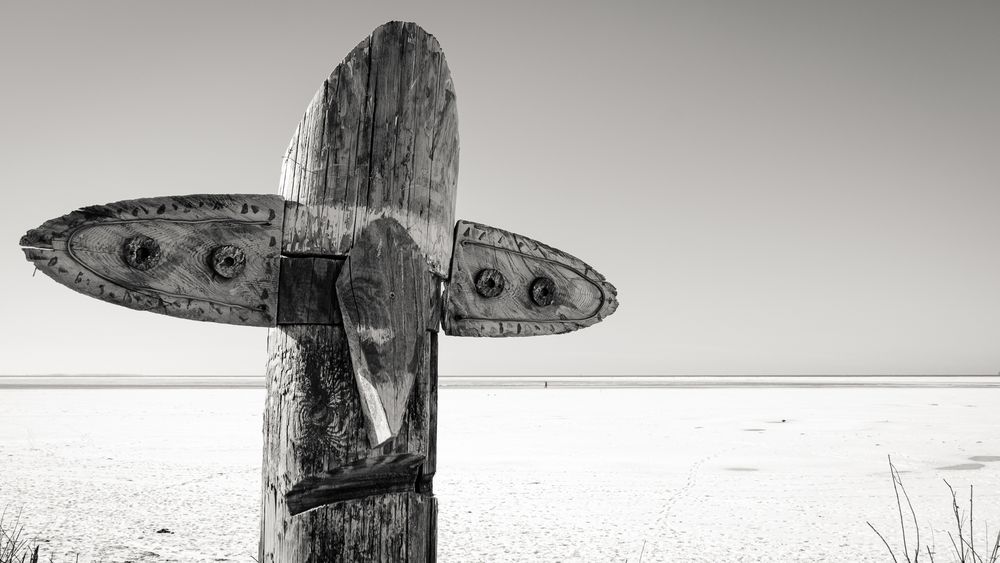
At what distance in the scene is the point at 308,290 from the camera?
1646 millimetres

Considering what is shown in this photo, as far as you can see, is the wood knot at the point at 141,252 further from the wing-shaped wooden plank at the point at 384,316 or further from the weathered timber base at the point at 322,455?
→ the wing-shaped wooden plank at the point at 384,316

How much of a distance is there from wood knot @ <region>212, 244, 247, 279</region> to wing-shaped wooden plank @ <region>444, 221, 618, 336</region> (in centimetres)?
56

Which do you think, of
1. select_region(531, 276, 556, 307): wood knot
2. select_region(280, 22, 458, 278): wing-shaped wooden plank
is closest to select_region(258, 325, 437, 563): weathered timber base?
select_region(280, 22, 458, 278): wing-shaped wooden plank

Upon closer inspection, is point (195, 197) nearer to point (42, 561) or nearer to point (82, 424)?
point (42, 561)

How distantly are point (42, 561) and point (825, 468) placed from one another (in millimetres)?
9202

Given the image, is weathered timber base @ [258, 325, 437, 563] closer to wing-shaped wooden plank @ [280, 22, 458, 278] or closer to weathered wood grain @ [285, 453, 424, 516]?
weathered wood grain @ [285, 453, 424, 516]

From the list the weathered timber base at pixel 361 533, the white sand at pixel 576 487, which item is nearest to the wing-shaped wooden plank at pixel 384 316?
the weathered timber base at pixel 361 533

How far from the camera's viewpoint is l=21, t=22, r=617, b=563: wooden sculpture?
61.2 inches

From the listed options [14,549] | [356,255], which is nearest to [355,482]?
[356,255]

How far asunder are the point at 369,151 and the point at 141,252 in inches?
23.3

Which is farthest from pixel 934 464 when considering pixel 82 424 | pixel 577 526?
pixel 82 424

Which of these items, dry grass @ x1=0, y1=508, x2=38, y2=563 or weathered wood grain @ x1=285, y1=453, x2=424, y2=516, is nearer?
weathered wood grain @ x1=285, y1=453, x2=424, y2=516

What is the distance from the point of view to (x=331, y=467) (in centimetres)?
157

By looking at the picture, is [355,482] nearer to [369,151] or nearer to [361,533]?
[361,533]
